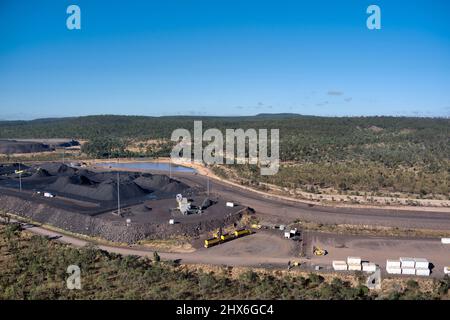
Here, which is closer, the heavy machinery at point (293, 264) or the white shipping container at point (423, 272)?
the white shipping container at point (423, 272)

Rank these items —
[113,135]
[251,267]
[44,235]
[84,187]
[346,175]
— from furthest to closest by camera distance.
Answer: [113,135]
[346,175]
[84,187]
[44,235]
[251,267]

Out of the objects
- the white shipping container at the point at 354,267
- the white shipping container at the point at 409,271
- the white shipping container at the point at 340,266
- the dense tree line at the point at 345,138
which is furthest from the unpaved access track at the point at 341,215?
the dense tree line at the point at 345,138

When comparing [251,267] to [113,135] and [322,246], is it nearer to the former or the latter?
[322,246]

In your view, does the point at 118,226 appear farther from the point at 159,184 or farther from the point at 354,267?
the point at 354,267

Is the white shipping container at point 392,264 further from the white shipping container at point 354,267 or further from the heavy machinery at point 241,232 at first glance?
the heavy machinery at point 241,232

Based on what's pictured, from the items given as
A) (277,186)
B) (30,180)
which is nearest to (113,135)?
(30,180)

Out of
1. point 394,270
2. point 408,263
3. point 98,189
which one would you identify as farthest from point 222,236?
point 98,189

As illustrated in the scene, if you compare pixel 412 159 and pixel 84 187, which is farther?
pixel 412 159
